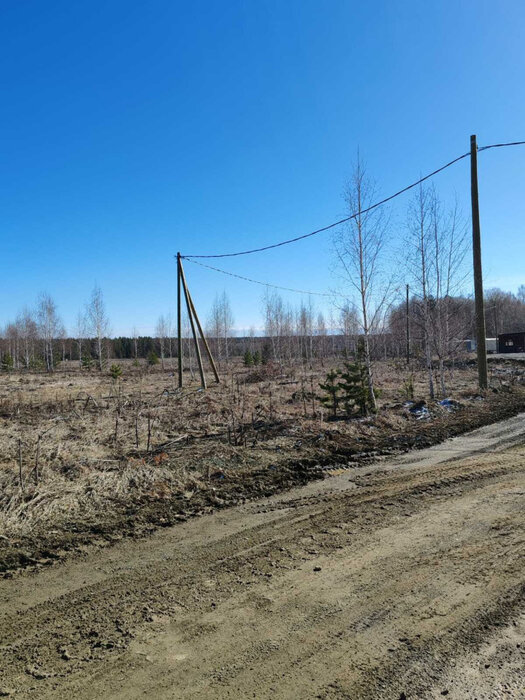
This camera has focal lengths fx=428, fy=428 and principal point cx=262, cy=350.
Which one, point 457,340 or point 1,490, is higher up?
point 457,340

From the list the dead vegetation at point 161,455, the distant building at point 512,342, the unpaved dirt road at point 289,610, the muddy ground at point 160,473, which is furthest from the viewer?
the distant building at point 512,342

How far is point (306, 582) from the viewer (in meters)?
3.21

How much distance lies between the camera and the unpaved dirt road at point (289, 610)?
225 centimetres

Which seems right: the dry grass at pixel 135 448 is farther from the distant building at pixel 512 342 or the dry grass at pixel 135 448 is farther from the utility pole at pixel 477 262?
the distant building at pixel 512 342

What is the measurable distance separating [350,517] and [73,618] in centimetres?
270

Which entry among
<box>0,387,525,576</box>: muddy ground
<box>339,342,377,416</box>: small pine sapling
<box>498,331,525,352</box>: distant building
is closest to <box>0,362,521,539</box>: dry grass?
<box>0,387,525,576</box>: muddy ground

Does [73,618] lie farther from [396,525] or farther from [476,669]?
[396,525]

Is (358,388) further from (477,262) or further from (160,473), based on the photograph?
(477,262)

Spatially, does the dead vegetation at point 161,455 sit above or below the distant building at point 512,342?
below

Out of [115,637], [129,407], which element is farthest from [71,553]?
[129,407]

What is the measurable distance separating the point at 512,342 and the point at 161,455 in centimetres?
5728

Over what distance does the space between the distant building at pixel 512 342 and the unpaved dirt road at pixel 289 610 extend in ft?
183

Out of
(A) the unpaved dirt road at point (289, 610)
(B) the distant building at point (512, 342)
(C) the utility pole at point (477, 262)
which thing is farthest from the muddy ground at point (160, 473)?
(B) the distant building at point (512, 342)

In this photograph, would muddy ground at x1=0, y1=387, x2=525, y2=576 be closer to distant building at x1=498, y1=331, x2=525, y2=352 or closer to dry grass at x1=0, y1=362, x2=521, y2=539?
dry grass at x1=0, y1=362, x2=521, y2=539
